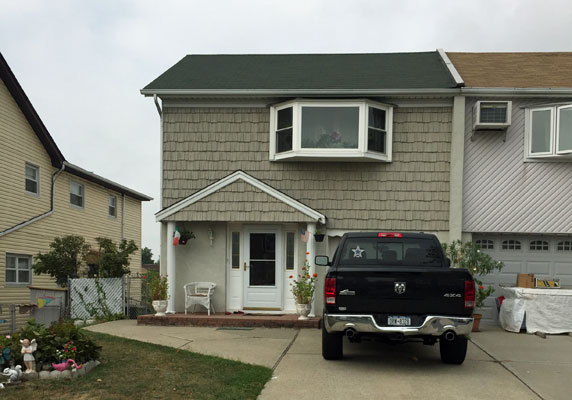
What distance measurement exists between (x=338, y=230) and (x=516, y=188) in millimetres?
4051

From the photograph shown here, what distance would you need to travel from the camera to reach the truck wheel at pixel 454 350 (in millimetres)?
7246

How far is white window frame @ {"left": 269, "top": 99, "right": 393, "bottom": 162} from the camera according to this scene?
11.7m

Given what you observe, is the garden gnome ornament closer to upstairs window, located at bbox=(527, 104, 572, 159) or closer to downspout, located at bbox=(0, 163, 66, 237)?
upstairs window, located at bbox=(527, 104, 572, 159)

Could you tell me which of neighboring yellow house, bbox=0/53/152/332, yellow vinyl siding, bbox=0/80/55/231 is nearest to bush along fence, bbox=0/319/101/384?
neighboring yellow house, bbox=0/53/152/332

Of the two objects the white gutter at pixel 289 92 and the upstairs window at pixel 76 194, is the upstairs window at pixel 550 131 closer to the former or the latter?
the white gutter at pixel 289 92

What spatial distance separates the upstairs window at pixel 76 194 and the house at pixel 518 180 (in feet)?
46.5

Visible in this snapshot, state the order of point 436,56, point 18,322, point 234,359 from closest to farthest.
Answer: point 234,359, point 436,56, point 18,322

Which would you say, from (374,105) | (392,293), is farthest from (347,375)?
(374,105)

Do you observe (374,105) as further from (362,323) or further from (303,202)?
(362,323)

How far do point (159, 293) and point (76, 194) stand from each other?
1040cm

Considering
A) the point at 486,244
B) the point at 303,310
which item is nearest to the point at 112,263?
the point at 303,310

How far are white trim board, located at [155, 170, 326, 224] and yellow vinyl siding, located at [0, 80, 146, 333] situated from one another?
719 cm

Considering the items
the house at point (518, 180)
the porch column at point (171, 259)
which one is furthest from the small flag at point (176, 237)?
the house at point (518, 180)

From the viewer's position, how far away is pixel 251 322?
35.8 ft
